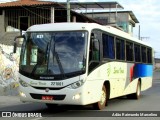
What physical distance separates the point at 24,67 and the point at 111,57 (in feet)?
12.1

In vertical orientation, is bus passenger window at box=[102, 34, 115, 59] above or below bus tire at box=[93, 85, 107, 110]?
above

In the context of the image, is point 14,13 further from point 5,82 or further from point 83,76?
point 83,76

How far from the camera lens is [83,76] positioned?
12367mm

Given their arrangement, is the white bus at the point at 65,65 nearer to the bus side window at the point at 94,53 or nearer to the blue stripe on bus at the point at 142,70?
the bus side window at the point at 94,53

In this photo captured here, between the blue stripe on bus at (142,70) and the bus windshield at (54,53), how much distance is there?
7.20m

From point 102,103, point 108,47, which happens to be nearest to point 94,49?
point 108,47

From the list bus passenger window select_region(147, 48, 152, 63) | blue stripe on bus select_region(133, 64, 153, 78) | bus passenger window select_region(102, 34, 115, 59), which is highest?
bus passenger window select_region(102, 34, 115, 59)

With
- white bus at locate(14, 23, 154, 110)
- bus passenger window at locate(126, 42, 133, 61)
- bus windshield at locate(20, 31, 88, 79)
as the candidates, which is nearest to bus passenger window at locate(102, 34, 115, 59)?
white bus at locate(14, 23, 154, 110)

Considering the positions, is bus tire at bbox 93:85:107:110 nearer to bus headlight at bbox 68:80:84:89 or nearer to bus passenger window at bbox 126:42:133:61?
bus headlight at bbox 68:80:84:89

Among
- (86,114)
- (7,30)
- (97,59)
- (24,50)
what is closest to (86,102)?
(86,114)

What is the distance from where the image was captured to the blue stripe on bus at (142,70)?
1968 cm

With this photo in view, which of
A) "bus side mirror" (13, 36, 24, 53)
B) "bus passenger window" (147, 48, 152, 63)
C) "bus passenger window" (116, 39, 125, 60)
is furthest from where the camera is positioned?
"bus passenger window" (147, 48, 152, 63)

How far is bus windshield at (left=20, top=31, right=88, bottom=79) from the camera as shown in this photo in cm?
1247

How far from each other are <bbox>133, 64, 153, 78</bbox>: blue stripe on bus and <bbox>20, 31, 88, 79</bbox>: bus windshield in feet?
23.6
